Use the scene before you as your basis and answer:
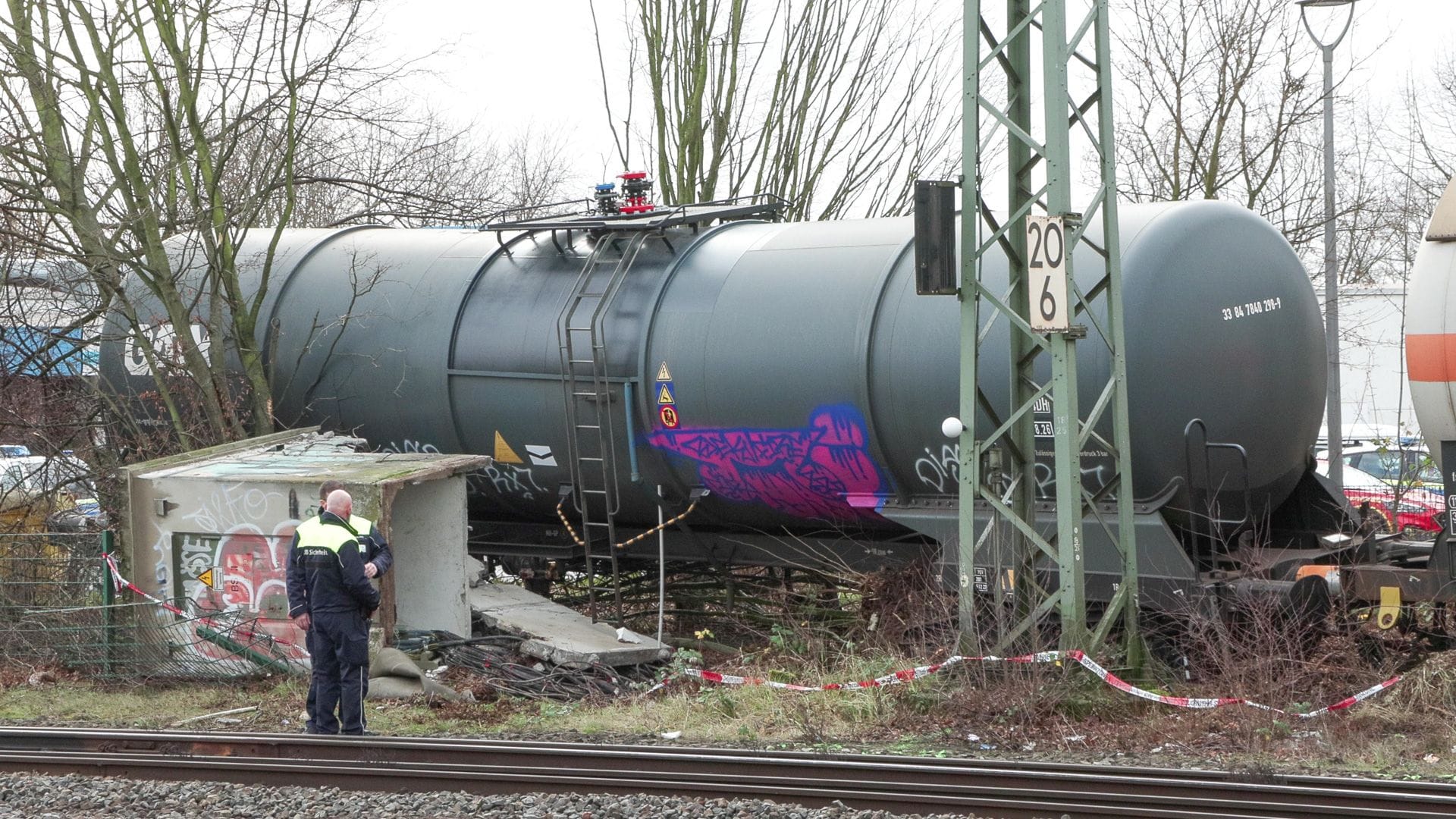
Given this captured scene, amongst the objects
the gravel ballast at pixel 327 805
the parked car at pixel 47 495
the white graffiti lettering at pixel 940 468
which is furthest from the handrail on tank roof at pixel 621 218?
the gravel ballast at pixel 327 805

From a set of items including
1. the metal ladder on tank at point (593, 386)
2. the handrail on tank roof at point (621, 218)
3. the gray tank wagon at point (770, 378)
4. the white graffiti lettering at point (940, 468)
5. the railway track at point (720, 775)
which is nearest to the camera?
the railway track at point (720, 775)

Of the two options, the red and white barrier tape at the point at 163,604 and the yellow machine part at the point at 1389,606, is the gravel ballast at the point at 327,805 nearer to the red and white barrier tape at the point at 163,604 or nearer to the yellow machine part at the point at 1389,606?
the red and white barrier tape at the point at 163,604

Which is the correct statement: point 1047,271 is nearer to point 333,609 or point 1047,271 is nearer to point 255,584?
point 333,609

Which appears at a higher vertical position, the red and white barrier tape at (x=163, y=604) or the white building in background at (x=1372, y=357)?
the white building in background at (x=1372, y=357)

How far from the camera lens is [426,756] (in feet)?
25.5

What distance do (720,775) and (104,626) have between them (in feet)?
20.9

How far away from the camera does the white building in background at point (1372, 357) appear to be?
21547mm

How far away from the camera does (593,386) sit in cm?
1129

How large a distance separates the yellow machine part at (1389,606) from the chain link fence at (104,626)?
25.2 ft

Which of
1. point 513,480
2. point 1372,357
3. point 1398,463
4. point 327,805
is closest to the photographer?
point 327,805

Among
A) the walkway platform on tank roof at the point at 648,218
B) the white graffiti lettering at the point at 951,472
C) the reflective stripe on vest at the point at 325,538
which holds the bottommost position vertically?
the reflective stripe on vest at the point at 325,538

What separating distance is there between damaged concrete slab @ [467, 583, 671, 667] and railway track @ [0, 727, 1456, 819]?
2541 millimetres

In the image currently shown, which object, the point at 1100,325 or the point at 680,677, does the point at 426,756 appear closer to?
the point at 680,677

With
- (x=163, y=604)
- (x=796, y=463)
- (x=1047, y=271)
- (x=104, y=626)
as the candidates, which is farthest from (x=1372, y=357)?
(x=104, y=626)
